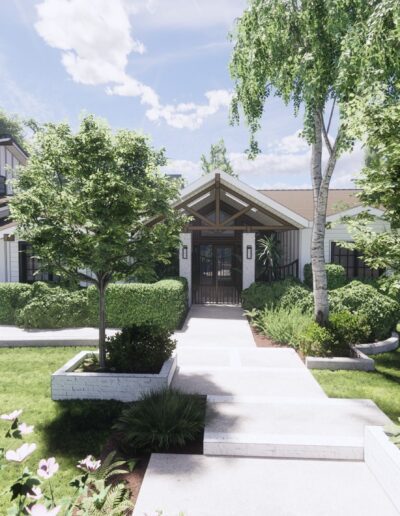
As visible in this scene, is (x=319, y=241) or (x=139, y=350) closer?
(x=139, y=350)

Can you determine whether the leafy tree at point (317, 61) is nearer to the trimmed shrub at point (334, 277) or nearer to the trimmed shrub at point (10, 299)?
the trimmed shrub at point (334, 277)

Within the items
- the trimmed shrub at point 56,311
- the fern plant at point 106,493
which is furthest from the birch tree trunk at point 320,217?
the trimmed shrub at point 56,311

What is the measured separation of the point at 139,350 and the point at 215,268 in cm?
1319

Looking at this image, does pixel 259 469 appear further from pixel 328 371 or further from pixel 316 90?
pixel 316 90

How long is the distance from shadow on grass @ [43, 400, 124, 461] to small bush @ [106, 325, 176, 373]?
2.87 feet

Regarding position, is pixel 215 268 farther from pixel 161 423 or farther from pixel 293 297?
pixel 161 423

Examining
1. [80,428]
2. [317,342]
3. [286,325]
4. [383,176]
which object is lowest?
[80,428]

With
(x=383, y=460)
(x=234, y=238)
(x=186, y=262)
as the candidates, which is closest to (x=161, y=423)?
(x=383, y=460)

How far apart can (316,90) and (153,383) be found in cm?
813

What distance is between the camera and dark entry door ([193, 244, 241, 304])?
20875mm

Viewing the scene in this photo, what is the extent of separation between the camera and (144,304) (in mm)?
13523

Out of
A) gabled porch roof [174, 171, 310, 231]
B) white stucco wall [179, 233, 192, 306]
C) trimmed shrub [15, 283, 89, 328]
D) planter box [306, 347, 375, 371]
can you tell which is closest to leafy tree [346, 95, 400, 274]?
planter box [306, 347, 375, 371]

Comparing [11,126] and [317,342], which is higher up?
[11,126]

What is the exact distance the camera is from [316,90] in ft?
32.9
